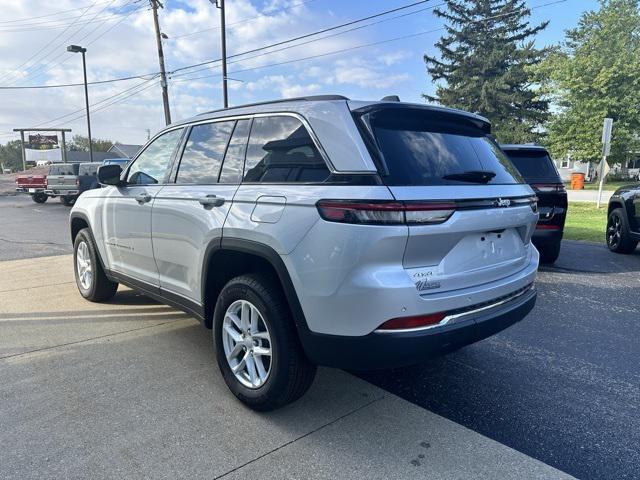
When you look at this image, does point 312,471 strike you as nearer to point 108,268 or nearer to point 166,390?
point 166,390

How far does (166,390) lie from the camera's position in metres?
3.23

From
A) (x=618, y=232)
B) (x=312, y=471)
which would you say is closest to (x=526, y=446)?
(x=312, y=471)

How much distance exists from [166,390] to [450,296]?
202 cm

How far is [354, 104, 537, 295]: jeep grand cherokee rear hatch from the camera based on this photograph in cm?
241

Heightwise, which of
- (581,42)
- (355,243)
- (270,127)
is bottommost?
(355,243)

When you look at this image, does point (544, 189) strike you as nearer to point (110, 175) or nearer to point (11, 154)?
point (110, 175)

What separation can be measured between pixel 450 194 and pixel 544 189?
16.0 ft

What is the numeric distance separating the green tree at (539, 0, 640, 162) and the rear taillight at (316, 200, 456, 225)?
37848 millimetres

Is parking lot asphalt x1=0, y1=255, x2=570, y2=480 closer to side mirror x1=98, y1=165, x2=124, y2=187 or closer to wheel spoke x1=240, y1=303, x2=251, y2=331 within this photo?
wheel spoke x1=240, y1=303, x2=251, y2=331

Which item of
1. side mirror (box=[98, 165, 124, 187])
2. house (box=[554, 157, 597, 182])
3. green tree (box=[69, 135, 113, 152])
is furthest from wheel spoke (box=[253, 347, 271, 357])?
green tree (box=[69, 135, 113, 152])

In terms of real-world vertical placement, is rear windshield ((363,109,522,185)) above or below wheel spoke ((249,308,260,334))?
above

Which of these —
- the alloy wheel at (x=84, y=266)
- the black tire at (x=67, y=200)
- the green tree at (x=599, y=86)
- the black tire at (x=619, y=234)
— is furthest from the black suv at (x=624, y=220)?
the green tree at (x=599, y=86)

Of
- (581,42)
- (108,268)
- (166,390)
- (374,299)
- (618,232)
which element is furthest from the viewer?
(581,42)

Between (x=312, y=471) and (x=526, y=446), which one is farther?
(x=526, y=446)
